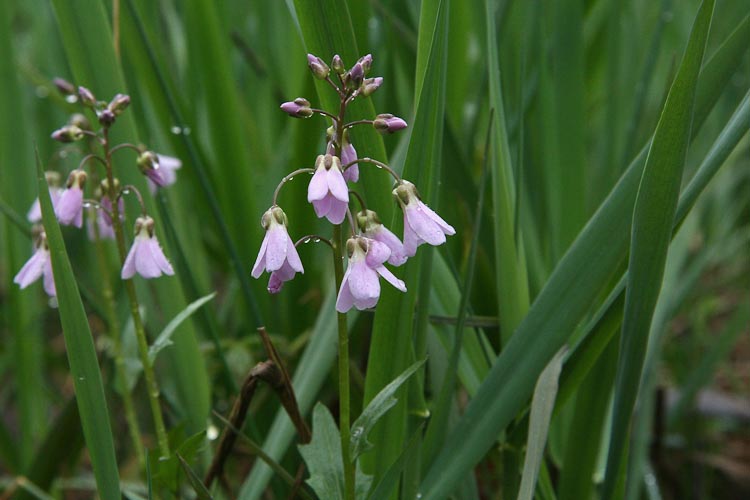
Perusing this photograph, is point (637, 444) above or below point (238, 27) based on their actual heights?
below

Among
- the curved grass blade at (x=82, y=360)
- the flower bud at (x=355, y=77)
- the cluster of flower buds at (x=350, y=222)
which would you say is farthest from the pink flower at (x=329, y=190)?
the curved grass blade at (x=82, y=360)

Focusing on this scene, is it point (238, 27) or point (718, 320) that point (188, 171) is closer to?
point (238, 27)

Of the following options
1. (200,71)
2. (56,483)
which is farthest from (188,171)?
(56,483)

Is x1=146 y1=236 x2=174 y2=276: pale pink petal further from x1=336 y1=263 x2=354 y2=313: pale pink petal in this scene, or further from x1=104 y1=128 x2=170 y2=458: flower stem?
x1=336 y1=263 x2=354 y2=313: pale pink petal

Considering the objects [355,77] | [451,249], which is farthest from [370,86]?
[451,249]

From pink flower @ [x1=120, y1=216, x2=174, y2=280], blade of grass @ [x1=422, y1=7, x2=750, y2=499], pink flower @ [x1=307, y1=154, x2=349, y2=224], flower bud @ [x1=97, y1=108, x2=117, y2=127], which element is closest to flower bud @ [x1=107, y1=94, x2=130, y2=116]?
flower bud @ [x1=97, y1=108, x2=117, y2=127]

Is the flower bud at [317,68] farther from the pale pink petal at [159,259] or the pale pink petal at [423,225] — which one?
the pale pink petal at [159,259]

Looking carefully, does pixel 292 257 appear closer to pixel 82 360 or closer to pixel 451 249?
pixel 82 360
